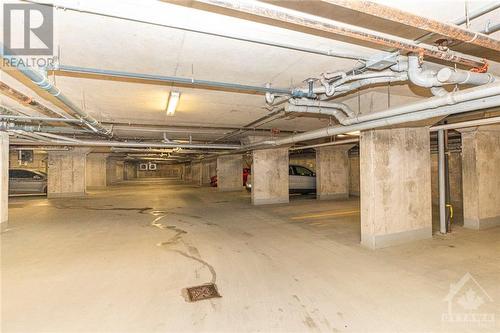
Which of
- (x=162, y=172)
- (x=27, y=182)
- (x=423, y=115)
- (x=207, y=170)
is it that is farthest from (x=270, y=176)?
(x=162, y=172)

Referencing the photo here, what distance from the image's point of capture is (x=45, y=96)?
469 centimetres

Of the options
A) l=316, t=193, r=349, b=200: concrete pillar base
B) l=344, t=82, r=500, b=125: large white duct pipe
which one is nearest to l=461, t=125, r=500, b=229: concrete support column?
l=344, t=82, r=500, b=125: large white duct pipe

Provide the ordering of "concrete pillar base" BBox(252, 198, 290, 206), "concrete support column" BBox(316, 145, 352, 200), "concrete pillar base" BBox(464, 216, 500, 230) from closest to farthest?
"concrete pillar base" BBox(464, 216, 500, 230) → "concrete pillar base" BBox(252, 198, 290, 206) → "concrete support column" BBox(316, 145, 352, 200)

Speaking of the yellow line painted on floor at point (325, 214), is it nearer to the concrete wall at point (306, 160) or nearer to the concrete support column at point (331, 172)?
the concrete support column at point (331, 172)

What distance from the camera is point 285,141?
24.1 ft

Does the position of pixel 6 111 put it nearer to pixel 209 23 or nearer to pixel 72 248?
pixel 72 248

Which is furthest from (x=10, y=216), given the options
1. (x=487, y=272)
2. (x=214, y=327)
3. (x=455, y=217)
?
(x=455, y=217)

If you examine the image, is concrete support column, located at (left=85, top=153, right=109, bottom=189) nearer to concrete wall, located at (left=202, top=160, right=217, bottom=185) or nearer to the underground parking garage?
concrete wall, located at (left=202, top=160, right=217, bottom=185)

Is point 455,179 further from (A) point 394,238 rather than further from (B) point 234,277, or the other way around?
(B) point 234,277

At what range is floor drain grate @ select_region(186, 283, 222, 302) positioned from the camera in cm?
294

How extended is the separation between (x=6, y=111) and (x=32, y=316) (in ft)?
16.7

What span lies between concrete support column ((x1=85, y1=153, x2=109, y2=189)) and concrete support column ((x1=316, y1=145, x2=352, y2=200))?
15.1 meters

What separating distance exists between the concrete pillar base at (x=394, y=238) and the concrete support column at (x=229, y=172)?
12.2 metres

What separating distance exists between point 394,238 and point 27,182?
53.3 feet
